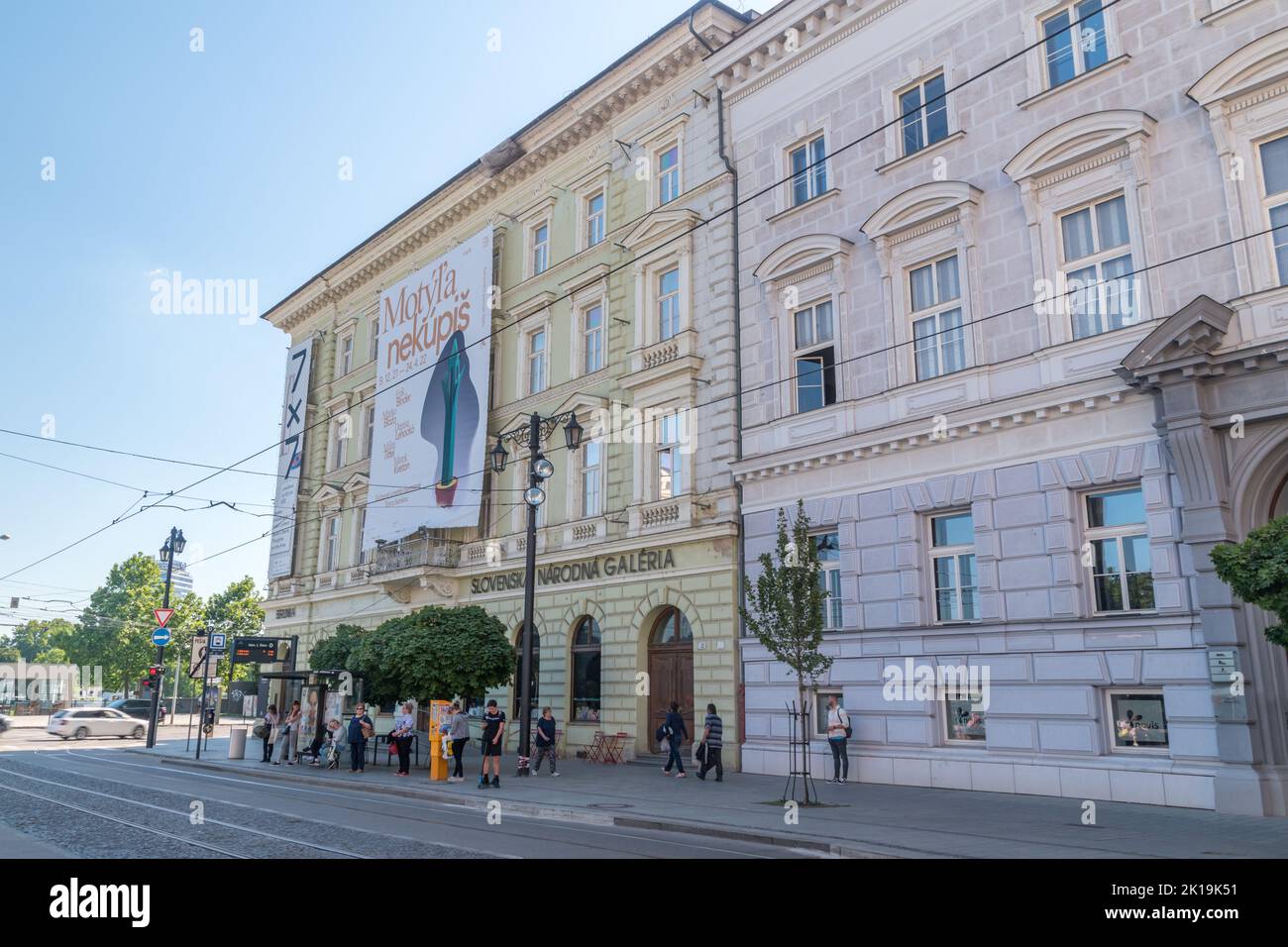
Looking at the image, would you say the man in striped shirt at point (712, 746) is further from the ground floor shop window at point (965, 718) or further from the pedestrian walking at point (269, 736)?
the pedestrian walking at point (269, 736)

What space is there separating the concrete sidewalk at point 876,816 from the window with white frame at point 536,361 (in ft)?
45.2

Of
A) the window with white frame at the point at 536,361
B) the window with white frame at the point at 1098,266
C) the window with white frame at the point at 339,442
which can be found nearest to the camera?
the window with white frame at the point at 1098,266

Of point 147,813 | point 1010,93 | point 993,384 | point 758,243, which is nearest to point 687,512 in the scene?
point 758,243

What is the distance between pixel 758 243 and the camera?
2448 cm

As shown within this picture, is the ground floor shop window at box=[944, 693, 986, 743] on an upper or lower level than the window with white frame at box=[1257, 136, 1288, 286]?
lower

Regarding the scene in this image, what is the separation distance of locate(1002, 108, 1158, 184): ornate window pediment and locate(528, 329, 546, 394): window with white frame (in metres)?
16.7

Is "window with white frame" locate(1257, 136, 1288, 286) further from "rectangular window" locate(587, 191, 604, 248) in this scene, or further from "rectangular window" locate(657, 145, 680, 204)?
"rectangular window" locate(587, 191, 604, 248)

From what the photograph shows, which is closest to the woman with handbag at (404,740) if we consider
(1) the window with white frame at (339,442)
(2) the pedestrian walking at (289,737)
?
(2) the pedestrian walking at (289,737)

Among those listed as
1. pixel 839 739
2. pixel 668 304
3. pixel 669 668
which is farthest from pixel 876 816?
pixel 668 304

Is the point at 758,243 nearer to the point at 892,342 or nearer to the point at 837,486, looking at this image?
the point at 892,342

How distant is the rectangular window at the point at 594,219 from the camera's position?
30625mm

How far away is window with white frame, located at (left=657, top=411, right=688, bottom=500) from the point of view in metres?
25.7

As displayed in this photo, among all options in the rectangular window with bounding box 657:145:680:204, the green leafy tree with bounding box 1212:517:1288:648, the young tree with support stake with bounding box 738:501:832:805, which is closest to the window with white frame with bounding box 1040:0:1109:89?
the young tree with support stake with bounding box 738:501:832:805

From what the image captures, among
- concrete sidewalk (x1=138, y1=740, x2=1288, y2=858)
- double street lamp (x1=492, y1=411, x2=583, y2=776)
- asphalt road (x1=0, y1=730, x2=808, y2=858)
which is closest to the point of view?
asphalt road (x1=0, y1=730, x2=808, y2=858)
